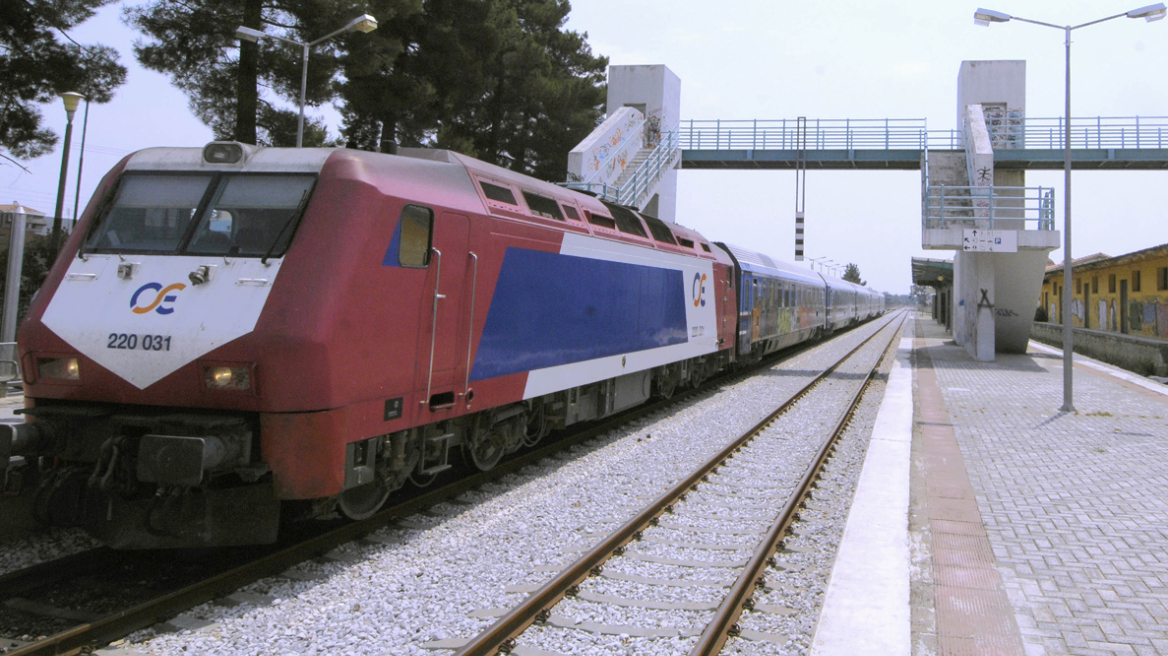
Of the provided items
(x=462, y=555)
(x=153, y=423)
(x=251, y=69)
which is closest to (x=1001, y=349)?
(x=251, y=69)

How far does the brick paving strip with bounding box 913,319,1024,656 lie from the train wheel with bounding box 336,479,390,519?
390 centimetres

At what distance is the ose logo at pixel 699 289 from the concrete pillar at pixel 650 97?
16.4 metres

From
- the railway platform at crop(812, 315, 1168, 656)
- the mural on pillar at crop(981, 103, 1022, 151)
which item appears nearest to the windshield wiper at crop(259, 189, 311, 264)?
the railway platform at crop(812, 315, 1168, 656)

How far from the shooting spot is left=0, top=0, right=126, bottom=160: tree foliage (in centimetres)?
1688

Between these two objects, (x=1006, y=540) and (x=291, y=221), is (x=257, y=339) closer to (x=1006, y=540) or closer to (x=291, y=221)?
(x=291, y=221)

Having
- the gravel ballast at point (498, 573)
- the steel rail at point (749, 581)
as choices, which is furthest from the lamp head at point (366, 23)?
the steel rail at point (749, 581)

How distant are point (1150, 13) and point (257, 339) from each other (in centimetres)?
1606

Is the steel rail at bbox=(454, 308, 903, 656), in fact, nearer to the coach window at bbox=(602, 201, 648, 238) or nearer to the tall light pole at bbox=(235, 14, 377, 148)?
the coach window at bbox=(602, 201, 648, 238)

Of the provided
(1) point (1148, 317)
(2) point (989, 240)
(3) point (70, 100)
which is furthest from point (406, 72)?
(1) point (1148, 317)

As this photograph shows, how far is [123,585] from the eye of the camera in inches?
204

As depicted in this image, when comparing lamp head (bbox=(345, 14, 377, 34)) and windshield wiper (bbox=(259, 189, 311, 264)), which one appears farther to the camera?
lamp head (bbox=(345, 14, 377, 34))

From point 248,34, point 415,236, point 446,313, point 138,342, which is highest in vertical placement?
point 248,34

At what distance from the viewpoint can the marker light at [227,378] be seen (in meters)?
5.08

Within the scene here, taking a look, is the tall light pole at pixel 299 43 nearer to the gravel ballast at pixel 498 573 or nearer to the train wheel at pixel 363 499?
the gravel ballast at pixel 498 573
